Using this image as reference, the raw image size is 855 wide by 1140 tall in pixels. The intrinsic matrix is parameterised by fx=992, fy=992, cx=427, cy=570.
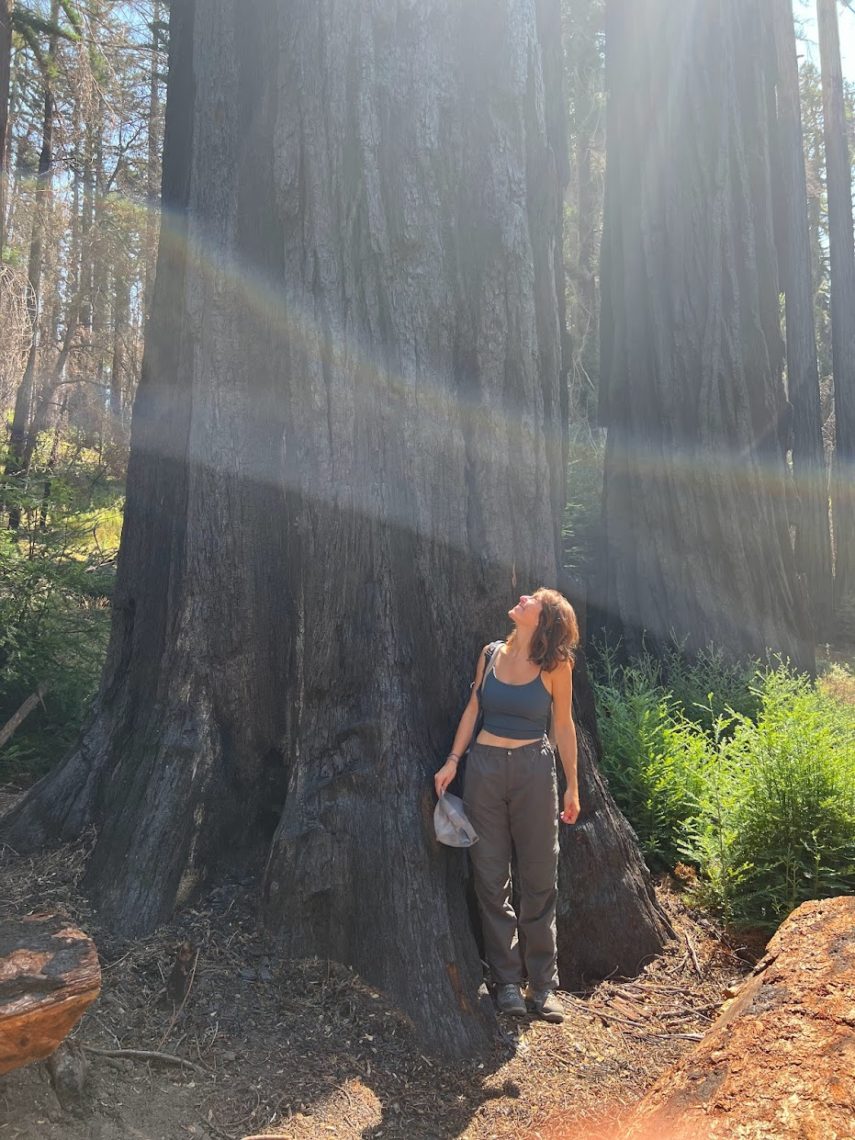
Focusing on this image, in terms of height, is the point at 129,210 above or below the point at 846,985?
above

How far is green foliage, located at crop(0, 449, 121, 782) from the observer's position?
6762mm

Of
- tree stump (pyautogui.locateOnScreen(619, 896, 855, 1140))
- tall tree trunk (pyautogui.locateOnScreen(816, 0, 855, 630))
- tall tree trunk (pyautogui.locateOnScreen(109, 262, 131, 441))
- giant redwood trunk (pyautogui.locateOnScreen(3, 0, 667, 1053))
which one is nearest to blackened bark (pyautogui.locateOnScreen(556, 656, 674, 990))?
giant redwood trunk (pyautogui.locateOnScreen(3, 0, 667, 1053))

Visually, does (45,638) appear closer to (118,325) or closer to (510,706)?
(510,706)

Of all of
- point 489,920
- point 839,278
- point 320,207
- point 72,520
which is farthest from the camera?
A: point 839,278

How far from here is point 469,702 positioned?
14.4 ft

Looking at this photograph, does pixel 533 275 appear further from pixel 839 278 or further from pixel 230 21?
pixel 839 278

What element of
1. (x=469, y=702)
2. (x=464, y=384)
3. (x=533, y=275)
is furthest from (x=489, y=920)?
(x=533, y=275)

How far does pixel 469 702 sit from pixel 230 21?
3.65 m

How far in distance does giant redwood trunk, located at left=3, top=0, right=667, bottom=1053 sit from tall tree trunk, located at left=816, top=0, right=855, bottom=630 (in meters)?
11.2

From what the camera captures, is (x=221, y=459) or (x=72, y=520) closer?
(x=221, y=459)

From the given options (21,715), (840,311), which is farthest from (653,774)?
(840,311)

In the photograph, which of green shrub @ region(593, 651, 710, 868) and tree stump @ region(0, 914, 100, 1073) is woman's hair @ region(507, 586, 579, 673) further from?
tree stump @ region(0, 914, 100, 1073)

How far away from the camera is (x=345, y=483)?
4.40m

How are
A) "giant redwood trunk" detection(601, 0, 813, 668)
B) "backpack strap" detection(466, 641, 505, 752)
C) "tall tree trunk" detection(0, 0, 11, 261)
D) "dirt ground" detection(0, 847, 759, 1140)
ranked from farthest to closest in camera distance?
"tall tree trunk" detection(0, 0, 11, 261), "giant redwood trunk" detection(601, 0, 813, 668), "backpack strap" detection(466, 641, 505, 752), "dirt ground" detection(0, 847, 759, 1140)
